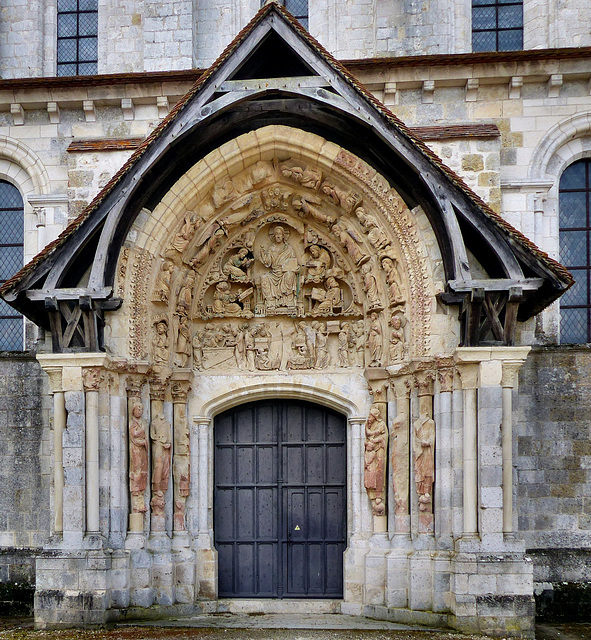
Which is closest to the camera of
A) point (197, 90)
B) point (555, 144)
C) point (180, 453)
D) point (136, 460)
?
point (197, 90)

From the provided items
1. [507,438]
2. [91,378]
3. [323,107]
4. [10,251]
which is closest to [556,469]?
[507,438]

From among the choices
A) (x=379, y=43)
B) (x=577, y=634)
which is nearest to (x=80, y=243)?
(x=379, y=43)

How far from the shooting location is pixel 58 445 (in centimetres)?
1036

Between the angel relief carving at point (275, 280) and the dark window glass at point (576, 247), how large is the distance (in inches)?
104

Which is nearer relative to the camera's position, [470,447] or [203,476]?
[470,447]

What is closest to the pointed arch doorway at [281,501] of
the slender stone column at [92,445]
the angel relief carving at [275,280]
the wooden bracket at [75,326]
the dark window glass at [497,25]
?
the angel relief carving at [275,280]

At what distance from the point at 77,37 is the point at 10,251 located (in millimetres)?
3384

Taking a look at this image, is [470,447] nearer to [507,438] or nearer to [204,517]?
[507,438]

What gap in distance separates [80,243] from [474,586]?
18.4 feet

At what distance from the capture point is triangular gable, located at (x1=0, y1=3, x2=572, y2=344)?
32.9 ft

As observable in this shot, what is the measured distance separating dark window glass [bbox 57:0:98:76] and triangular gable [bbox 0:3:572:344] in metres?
3.85

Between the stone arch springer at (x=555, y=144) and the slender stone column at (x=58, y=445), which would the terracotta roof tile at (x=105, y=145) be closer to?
the slender stone column at (x=58, y=445)

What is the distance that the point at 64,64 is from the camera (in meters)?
13.6

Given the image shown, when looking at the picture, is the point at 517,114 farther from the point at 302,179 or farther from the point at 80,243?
the point at 80,243
